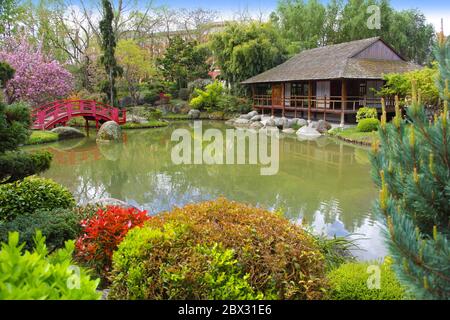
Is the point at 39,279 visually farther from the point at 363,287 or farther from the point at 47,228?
the point at 47,228

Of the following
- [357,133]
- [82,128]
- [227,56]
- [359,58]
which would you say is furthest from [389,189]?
[227,56]

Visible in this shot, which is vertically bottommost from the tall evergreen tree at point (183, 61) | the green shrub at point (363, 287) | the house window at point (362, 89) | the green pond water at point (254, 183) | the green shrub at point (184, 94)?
the green pond water at point (254, 183)

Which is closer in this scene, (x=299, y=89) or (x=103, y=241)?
Answer: (x=103, y=241)

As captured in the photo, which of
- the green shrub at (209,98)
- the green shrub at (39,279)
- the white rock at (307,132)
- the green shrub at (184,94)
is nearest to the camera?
the green shrub at (39,279)

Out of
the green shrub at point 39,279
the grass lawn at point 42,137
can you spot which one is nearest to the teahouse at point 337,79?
the grass lawn at point 42,137

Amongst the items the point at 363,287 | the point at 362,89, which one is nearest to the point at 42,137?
the point at 362,89

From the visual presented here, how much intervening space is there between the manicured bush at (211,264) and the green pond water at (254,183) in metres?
2.30

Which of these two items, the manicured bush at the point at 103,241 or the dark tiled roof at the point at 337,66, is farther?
the dark tiled roof at the point at 337,66

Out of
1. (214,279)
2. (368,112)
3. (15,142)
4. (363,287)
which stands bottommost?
(363,287)

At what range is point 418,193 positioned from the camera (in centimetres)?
209

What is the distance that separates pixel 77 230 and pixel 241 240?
2494 millimetres

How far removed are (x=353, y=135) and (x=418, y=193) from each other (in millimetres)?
15801

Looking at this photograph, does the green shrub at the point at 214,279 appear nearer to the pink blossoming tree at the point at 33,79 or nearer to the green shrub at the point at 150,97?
the pink blossoming tree at the point at 33,79

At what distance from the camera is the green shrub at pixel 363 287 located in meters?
3.17
